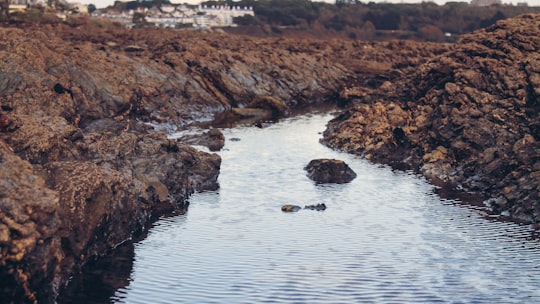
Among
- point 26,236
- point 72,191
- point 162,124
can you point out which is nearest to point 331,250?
point 72,191

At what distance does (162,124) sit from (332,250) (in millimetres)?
32313

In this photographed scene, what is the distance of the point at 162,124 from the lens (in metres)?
58.6

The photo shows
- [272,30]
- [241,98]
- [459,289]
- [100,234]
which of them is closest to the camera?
[459,289]

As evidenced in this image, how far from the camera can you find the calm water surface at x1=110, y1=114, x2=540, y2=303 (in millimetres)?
23875

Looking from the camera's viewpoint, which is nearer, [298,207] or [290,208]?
[290,208]

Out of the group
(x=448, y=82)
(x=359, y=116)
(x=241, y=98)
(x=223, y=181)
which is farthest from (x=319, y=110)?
(x=223, y=181)

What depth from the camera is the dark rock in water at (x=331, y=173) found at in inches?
1576

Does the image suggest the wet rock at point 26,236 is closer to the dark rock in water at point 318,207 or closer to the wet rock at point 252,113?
the dark rock in water at point 318,207

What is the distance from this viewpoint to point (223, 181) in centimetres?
3981

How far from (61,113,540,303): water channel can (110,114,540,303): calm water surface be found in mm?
39

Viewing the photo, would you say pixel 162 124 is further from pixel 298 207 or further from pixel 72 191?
pixel 72 191

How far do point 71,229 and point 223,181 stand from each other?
15.5m

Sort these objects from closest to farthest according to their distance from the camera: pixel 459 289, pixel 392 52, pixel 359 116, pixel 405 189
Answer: pixel 459 289
pixel 405 189
pixel 359 116
pixel 392 52

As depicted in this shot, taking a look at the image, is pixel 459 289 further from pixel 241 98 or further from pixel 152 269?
pixel 241 98
